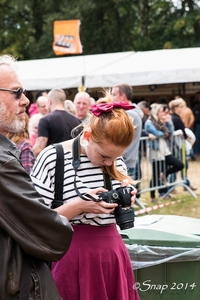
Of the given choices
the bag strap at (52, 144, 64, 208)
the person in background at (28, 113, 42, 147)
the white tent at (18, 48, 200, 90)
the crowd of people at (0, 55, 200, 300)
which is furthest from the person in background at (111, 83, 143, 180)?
the white tent at (18, 48, 200, 90)

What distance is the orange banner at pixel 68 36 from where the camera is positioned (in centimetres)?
1570

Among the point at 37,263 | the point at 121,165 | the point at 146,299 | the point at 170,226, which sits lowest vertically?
the point at 146,299

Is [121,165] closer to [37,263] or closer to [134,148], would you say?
[37,263]

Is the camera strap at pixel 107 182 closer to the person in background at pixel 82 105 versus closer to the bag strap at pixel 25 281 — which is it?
the bag strap at pixel 25 281

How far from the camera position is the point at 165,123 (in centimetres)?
970

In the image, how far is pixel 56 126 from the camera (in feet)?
22.4

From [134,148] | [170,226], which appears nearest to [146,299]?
[170,226]

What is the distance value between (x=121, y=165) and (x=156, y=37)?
87.3 ft

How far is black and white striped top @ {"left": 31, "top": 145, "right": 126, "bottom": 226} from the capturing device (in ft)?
9.30

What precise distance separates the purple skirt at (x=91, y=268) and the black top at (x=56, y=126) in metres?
3.95

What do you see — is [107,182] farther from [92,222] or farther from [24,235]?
[24,235]

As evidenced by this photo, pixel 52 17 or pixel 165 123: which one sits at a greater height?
pixel 52 17

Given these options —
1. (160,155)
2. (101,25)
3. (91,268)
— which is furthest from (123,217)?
(101,25)

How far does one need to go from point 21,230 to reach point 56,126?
473 centimetres
